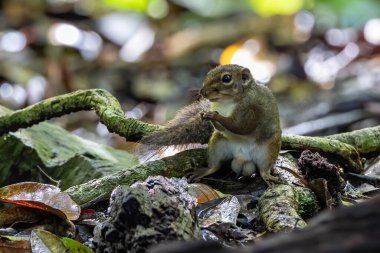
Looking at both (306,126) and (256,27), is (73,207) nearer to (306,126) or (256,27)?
(306,126)

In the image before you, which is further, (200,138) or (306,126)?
(306,126)

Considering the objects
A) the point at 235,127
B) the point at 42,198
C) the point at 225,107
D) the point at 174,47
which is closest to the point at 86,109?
the point at 225,107

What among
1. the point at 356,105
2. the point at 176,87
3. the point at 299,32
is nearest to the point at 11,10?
the point at 176,87

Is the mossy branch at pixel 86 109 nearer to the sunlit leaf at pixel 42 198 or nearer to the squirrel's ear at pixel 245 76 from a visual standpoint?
the squirrel's ear at pixel 245 76

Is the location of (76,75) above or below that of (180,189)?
below

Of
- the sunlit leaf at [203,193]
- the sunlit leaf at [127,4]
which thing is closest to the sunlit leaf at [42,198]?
the sunlit leaf at [203,193]

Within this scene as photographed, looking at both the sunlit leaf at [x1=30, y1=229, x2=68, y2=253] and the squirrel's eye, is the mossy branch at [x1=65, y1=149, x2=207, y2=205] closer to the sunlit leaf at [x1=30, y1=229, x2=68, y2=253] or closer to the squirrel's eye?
the squirrel's eye
